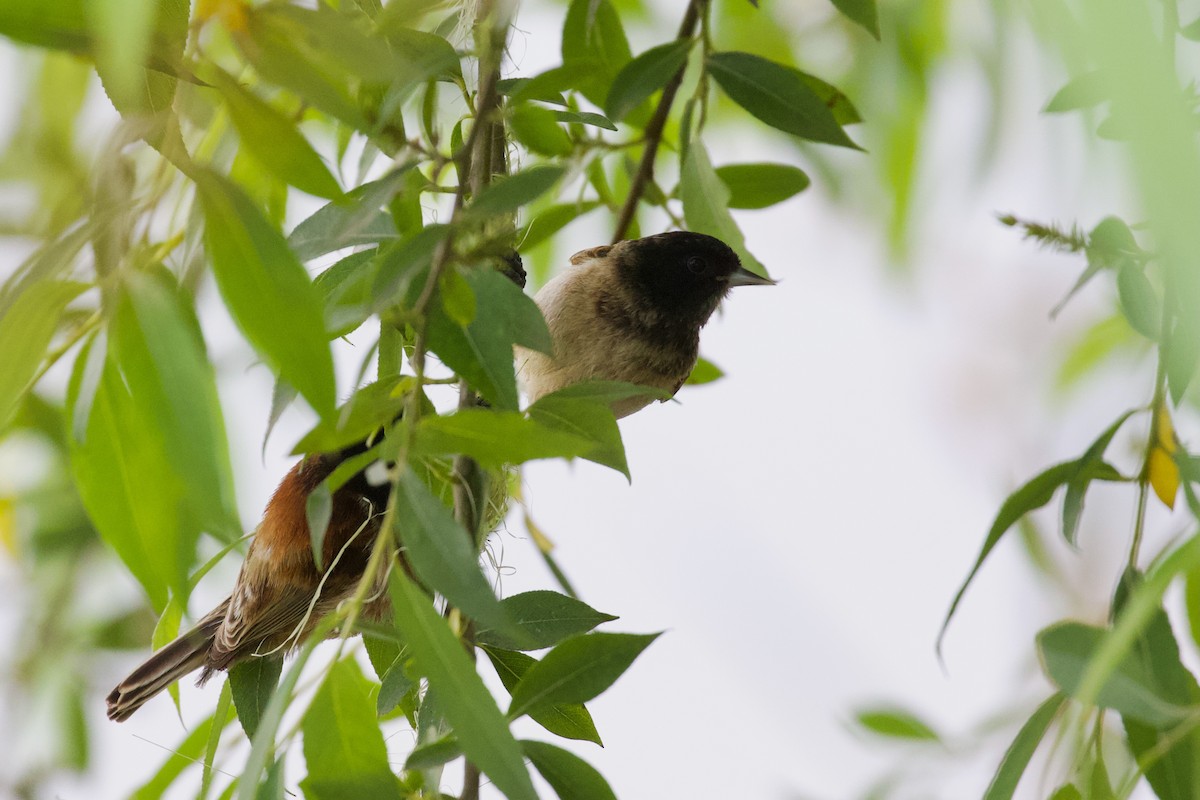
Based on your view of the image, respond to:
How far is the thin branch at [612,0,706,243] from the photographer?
1430 mm

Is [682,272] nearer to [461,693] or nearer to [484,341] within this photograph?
[484,341]

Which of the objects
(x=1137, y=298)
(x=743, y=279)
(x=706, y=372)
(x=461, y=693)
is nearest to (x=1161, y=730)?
(x=1137, y=298)

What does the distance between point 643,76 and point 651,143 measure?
288 mm

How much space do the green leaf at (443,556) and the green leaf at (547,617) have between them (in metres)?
0.23

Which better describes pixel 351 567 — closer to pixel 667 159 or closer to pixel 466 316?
pixel 466 316

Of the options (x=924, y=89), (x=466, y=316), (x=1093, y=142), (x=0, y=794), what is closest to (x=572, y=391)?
(x=466, y=316)

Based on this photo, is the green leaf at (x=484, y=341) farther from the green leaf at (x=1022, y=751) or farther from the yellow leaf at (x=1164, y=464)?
the yellow leaf at (x=1164, y=464)

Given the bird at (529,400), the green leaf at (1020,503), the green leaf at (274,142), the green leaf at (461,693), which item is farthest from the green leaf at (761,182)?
the green leaf at (461,693)

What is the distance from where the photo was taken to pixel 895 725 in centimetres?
151

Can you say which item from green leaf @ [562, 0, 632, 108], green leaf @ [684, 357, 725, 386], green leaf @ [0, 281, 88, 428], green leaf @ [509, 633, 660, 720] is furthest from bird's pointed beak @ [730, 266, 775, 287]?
green leaf @ [0, 281, 88, 428]

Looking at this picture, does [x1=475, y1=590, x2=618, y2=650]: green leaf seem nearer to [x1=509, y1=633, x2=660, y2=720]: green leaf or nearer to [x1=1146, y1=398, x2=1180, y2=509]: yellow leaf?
[x1=509, y1=633, x2=660, y2=720]: green leaf

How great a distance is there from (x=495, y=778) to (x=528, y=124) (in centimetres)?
72

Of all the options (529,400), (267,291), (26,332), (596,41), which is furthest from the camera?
(529,400)

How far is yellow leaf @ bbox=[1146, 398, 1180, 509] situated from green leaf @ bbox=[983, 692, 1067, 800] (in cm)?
25
